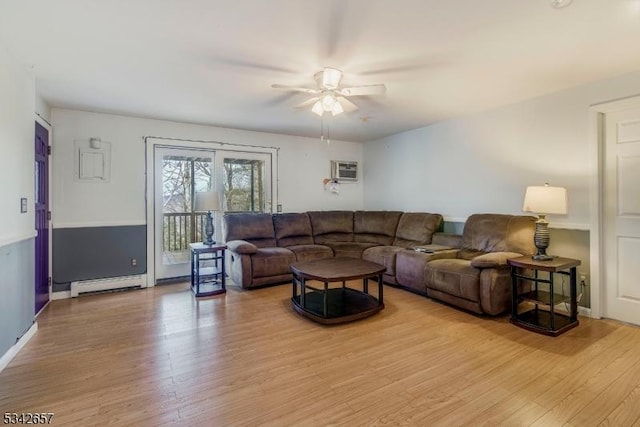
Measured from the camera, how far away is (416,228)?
4711mm

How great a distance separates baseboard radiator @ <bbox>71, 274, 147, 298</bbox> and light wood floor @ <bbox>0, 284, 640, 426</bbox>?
76 centimetres

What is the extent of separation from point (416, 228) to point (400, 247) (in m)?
0.38

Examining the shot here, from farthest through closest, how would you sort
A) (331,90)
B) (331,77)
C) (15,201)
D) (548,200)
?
1. (548,200)
2. (331,90)
3. (331,77)
4. (15,201)

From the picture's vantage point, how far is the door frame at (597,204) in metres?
3.08

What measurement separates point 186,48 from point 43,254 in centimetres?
312

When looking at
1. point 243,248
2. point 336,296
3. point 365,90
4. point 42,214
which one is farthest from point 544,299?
point 42,214

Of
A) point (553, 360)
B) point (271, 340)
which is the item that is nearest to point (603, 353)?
point (553, 360)

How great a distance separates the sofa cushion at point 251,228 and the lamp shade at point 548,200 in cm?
344

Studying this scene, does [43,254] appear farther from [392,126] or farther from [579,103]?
[579,103]

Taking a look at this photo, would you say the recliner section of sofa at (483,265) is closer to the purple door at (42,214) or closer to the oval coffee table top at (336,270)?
the oval coffee table top at (336,270)

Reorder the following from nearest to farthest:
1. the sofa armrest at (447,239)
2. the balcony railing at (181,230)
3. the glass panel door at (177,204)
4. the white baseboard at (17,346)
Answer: the white baseboard at (17,346), the sofa armrest at (447,239), the glass panel door at (177,204), the balcony railing at (181,230)

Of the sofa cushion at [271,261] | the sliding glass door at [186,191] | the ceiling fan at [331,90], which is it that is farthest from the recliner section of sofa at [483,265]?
the sliding glass door at [186,191]

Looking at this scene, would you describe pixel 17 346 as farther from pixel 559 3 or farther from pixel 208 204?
pixel 559 3

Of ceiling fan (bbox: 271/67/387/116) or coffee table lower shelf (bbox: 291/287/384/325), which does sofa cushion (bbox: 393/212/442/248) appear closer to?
coffee table lower shelf (bbox: 291/287/384/325)
